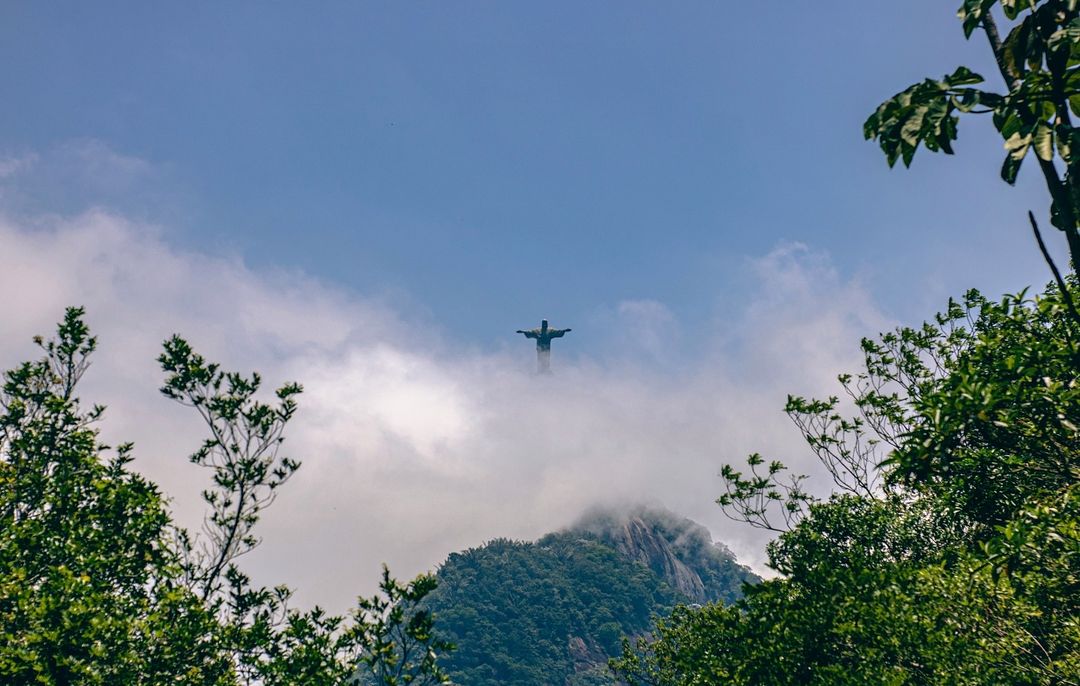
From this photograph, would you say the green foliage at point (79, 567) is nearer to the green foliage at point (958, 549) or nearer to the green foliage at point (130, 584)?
Answer: the green foliage at point (130, 584)

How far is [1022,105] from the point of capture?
391cm

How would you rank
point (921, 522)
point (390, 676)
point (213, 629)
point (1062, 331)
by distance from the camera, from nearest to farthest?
point (1062, 331), point (390, 676), point (213, 629), point (921, 522)

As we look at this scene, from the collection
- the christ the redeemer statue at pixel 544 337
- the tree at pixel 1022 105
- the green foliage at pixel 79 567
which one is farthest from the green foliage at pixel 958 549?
the christ the redeemer statue at pixel 544 337

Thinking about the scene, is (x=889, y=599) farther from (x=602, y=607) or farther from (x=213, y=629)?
(x=602, y=607)

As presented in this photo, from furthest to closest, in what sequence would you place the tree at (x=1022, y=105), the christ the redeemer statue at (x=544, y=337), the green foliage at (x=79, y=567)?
the christ the redeemer statue at (x=544, y=337) → the green foliage at (x=79, y=567) → the tree at (x=1022, y=105)

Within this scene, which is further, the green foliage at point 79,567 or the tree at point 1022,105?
the green foliage at point 79,567

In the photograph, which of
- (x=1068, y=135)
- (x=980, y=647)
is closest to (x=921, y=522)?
(x=980, y=647)

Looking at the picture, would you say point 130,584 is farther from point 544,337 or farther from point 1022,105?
point 544,337

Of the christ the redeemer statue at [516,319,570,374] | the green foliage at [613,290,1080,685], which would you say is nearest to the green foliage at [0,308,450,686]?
the green foliage at [613,290,1080,685]

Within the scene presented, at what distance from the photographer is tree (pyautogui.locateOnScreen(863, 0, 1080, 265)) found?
3.80m

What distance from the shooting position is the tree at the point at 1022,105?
3797 millimetres

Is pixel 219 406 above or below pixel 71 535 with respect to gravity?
above

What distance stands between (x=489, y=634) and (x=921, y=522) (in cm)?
17828

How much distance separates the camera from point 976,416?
17.1 feet
